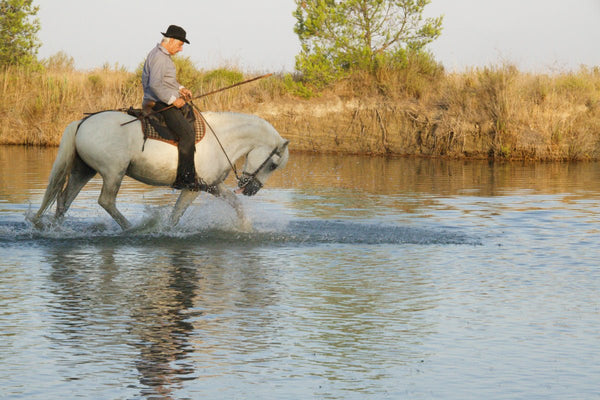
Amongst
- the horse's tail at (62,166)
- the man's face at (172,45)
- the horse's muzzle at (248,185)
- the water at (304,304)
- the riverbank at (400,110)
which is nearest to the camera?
the water at (304,304)

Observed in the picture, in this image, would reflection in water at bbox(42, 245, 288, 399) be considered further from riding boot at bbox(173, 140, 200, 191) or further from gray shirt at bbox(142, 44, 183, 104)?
gray shirt at bbox(142, 44, 183, 104)

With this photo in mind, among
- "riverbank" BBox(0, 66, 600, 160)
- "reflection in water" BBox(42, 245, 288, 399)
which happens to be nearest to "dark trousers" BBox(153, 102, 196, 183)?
"reflection in water" BBox(42, 245, 288, 399)

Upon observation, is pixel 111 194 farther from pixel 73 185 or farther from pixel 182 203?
pixel 182 203

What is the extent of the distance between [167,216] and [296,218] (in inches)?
98.8

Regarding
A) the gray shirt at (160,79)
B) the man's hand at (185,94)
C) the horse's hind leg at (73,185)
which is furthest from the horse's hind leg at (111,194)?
the man's hand at (185,94)

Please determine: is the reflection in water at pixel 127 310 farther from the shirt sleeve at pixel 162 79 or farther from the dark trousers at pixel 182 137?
the shirt sleeve at pixel 162 79

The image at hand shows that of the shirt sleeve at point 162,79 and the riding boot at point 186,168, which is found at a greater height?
the shirt sleeve at point 162,79

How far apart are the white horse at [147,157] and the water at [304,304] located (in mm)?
516

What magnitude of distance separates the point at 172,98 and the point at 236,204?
176cm

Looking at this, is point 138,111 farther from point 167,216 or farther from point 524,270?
point 524,270

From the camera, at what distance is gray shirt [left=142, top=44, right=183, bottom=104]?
13203 millimetres

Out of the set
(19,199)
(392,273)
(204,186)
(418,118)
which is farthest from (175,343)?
(418,118)

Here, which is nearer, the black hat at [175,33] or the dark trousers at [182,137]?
the dark trousers at [182,137]

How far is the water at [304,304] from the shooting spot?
259 inches
